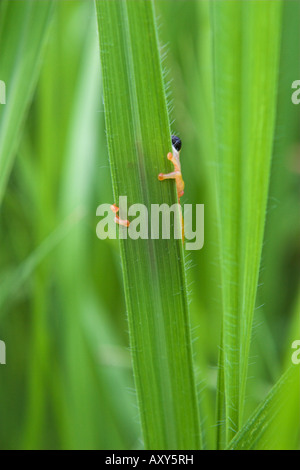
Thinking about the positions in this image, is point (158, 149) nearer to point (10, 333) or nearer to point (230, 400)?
point (230, 400)

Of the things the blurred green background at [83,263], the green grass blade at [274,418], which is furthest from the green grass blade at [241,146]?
the blurred green background at [83,263]

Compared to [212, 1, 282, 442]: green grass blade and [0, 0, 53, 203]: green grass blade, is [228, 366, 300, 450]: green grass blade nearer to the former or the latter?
[212, 1, 282, 442]: green grass blade

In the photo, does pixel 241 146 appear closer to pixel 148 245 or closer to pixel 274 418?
pixel 148 245

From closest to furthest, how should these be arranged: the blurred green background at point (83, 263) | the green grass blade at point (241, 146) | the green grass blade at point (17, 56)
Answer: the green grass blade at point (241, 146) → the green grass blade at point (17, 56) → the blurred green background at point (83, 263)

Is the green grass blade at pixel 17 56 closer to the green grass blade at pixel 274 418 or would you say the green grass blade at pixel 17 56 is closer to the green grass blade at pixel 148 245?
the green grass blade at pixel 148 245

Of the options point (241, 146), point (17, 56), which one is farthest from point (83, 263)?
point (241, 146)

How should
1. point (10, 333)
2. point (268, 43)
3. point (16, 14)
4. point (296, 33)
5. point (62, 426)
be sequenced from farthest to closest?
point (10, 333) < point (62, 426) < point (296, 33) < point (16, 14) < point (268, 43)
